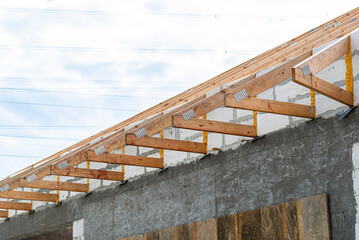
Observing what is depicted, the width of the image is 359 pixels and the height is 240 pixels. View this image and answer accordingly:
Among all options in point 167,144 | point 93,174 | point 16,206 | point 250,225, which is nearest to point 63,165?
point 93,174

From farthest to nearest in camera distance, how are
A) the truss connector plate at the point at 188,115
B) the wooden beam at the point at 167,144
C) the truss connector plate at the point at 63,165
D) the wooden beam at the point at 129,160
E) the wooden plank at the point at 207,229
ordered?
the wooden beam at the point at 129,160
the truss connector plate at the point at 63,165
the wooden plank at the point at 207,229
the wooden beam at the point at 167,144
the truss connector plate at the point at 188,115

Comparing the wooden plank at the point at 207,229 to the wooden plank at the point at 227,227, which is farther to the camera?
the wooden plank at the point at 207,229

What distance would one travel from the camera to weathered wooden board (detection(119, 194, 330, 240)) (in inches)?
253

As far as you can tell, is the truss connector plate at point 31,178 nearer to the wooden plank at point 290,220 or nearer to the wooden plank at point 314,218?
the wooden plank at point 290,220

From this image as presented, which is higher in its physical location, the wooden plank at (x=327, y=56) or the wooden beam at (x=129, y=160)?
the wooden plank at (x=327, y=56)

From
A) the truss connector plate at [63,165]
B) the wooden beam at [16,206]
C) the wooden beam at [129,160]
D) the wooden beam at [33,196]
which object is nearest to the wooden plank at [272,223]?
the wooden beam at [129,160]

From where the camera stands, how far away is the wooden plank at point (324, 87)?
18.5 ft

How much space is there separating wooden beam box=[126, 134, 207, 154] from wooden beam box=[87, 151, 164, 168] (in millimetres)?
887

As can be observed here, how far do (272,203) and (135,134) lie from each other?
1862 millimetres

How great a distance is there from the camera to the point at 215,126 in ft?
23.9

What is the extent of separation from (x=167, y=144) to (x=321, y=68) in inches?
105

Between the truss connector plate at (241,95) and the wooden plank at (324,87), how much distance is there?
73cm

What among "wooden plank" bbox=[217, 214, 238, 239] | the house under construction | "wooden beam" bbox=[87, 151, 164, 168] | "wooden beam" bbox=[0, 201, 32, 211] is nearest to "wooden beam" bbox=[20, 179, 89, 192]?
the house under construction

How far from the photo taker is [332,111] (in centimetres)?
671
